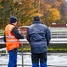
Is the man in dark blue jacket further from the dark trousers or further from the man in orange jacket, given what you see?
the man in orange jacket

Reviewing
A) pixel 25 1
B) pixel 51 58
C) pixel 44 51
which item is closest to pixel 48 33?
pixel 44 51

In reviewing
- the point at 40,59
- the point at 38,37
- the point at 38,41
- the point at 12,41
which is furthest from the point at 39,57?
the point at 12,41

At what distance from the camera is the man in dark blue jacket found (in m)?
8.19

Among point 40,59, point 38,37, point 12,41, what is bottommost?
point 40,59

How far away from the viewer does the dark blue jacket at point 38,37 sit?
26.9ft

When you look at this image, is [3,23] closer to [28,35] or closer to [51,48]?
[51,48]

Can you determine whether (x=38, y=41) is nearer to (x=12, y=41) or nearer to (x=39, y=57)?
(x=39, y=57)

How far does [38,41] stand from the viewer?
823 centimetres

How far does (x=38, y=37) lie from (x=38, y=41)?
0.10 meters

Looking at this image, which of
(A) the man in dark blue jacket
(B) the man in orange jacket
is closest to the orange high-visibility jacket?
(B) the man in orange jacket

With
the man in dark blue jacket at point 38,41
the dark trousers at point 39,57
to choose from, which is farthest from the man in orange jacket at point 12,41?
the dark trousers at point 39,57

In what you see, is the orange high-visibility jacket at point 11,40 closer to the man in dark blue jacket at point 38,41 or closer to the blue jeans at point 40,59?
the man in dark blue jacket at point 38,41

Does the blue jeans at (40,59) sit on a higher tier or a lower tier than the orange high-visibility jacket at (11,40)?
lower

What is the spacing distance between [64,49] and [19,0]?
26.1 meters
